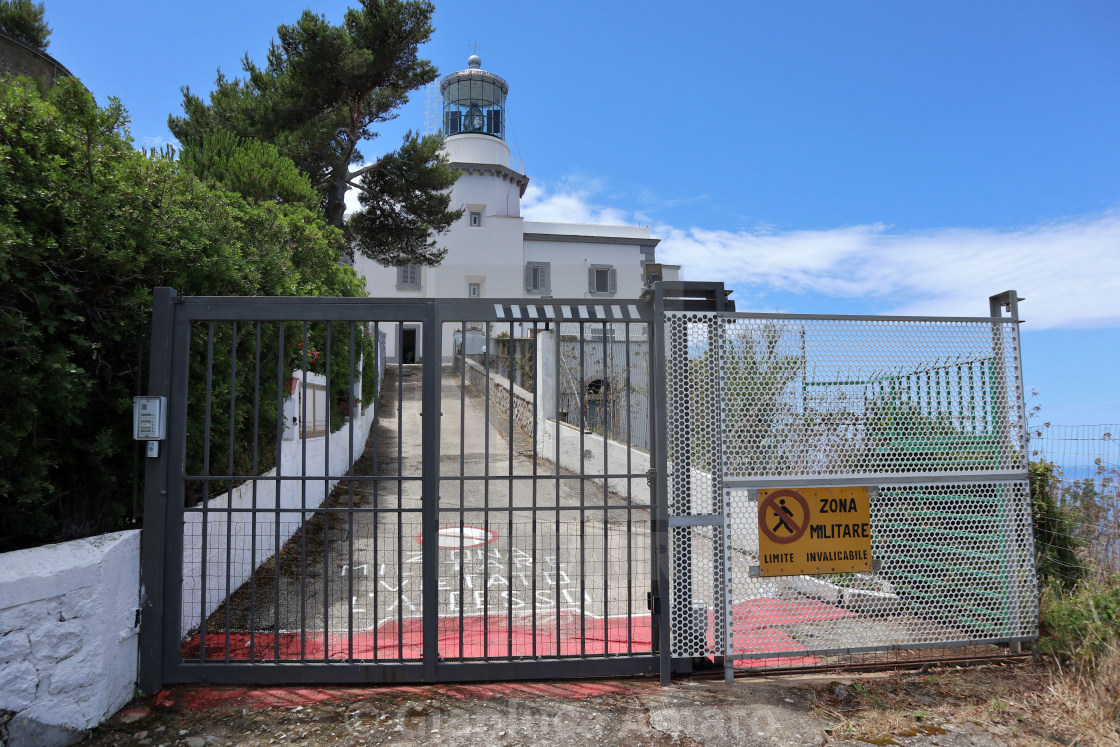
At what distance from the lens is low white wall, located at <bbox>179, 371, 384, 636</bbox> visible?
14.2 ft

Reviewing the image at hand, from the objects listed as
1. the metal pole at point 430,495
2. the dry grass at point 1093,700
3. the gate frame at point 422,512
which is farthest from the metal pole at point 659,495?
the dry grass at point 1093,700

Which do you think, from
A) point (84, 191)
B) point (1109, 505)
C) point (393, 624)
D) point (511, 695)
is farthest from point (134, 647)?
point (1109, 505)

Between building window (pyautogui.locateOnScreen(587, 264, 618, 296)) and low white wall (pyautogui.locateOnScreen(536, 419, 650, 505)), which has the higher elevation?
building window (pyautogui.locateOnScreen(587, 264, 618, 296))

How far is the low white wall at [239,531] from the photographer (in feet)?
14.2

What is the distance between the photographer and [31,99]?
3.79 meters

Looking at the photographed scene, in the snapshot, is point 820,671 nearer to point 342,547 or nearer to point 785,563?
point 785,563

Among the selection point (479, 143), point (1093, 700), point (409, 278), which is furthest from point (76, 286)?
point (479, 143)

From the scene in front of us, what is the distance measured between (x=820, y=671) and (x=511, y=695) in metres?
2.03

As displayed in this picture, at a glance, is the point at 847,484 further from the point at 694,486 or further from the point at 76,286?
the point at 76,286

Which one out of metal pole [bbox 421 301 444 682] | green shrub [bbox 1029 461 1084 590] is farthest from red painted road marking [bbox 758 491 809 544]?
green shrub [bbox 1029 461 1084 590]

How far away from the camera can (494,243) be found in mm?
34938

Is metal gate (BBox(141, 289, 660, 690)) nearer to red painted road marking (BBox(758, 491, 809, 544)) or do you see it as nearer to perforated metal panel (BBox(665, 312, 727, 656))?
perforated metal panel (BBox(665, 312, 727, 656))

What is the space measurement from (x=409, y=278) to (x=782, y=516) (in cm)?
3006

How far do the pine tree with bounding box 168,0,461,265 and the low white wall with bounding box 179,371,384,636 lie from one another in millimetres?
6787
